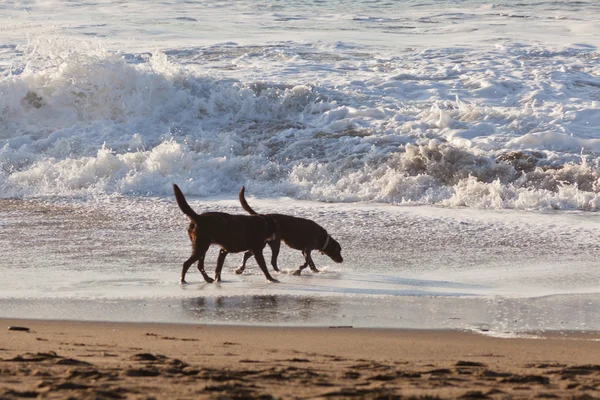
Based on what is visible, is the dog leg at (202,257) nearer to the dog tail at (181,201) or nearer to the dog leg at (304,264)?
the dog tail at (181,201)

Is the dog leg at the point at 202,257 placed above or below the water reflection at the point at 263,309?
above

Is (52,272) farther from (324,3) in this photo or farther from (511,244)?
(324,3)

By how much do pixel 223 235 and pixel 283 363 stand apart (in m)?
3.43

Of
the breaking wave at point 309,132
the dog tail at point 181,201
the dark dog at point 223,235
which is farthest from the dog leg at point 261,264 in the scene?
the breaking wave at point 309,132

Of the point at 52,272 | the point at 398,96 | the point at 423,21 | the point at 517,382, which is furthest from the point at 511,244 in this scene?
the point at 423,21

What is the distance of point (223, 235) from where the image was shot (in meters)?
7.93

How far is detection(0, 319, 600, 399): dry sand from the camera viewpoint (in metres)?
3.82

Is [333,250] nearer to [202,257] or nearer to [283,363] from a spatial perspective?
[202,257]

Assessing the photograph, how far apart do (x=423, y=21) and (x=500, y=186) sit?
15965 millimetres

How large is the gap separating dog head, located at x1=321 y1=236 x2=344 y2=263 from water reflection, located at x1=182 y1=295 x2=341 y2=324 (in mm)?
1384

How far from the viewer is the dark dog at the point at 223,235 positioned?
7.87 metres

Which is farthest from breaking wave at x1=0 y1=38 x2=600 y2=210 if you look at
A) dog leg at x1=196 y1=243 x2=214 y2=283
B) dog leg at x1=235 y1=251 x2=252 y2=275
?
dog leg at x1=196 y1=243 x2=214 y2=283

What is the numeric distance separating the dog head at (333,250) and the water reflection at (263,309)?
4.54ft

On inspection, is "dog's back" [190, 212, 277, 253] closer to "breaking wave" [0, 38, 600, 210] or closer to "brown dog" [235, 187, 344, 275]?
"brown dog" [235, 187, 344, 275]
